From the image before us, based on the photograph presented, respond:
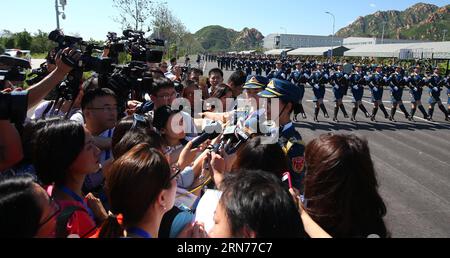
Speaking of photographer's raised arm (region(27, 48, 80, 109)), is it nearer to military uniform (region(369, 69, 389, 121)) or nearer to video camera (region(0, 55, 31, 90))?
video camera (region(0, 55, 31, 90))

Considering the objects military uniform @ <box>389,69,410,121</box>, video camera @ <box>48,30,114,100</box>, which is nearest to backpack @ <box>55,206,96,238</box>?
video camera @ <box>48,30,114,100</box>

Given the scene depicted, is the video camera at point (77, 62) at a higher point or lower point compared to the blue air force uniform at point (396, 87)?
higher

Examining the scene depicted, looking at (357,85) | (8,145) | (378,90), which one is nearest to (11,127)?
(8,145)

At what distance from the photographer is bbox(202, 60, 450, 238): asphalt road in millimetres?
4782

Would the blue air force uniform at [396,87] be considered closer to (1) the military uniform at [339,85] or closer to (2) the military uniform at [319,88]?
(1) the military uniform at [339,85]

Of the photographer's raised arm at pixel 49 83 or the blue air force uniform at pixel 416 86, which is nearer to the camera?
the photographer's raised arm at pixel 49 83

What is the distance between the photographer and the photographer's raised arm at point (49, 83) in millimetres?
2408

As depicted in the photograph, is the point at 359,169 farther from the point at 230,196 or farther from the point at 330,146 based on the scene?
the point at 230,196

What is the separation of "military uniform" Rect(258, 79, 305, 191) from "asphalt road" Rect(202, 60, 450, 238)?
2.36 m

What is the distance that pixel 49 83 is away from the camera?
8.11 feet

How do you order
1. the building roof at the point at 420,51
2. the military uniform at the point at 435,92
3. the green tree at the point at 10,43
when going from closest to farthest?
the military uniform at the point at 435,92 < the building roof at the point at 420,51 < the green tree at the point at 10,43

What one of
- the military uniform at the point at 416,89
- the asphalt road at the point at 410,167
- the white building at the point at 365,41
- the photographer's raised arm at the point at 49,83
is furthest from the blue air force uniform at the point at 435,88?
the white building at the point at 365,41

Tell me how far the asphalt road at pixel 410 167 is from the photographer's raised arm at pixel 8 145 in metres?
3.99
